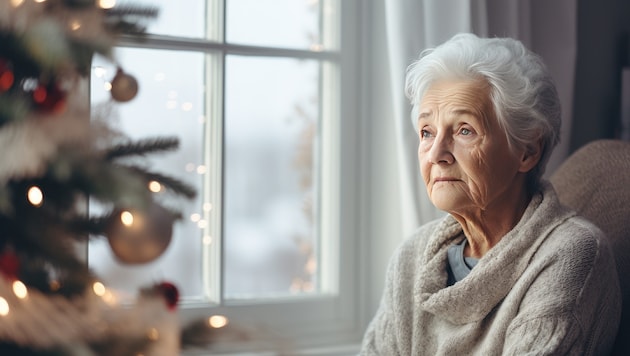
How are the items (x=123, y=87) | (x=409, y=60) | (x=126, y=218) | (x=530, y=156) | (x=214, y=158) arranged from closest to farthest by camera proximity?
(x=126, y=218) < (x=123, y=87) < (x=530, y=156) < (x=409, y=60) < (x=214, y=158)

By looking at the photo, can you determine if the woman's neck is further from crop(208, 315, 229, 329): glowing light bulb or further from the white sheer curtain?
crop(208, 315, 229, 329): glowing light bulb

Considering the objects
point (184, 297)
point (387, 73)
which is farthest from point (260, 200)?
point (387, 73)

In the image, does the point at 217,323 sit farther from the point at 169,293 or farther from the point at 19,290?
the point at 19,290

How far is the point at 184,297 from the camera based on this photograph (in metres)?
2.16

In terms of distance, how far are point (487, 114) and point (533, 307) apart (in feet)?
1.37

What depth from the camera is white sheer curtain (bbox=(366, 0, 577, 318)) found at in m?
2.07

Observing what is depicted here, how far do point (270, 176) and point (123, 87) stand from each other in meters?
1.15

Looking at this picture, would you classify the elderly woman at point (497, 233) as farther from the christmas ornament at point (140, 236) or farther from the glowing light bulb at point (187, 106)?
the christmas ornament at point (140, 236)

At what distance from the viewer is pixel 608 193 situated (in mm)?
1912

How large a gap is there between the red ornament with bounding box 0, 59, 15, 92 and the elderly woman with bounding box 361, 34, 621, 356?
3.23 ft

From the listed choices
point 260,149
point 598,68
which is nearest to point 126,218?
point 260,149

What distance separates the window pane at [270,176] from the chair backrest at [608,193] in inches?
28.6

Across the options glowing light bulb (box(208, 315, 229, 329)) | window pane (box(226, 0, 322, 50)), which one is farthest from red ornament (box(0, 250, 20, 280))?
window pane (box(226, 0, 322, 50))

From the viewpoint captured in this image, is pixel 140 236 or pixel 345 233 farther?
pixel 345 233
